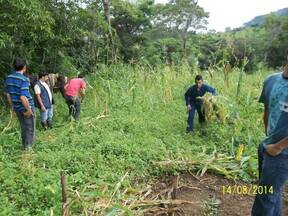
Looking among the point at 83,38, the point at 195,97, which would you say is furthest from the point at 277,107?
the point at 83,38

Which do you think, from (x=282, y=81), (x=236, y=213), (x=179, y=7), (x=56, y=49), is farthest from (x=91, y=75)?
(x=179, y=7)

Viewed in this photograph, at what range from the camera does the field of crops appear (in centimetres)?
406

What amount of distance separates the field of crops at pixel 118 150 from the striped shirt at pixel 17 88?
719 mm

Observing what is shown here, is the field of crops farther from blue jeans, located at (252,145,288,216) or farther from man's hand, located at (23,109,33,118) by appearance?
blue jeans, located at (252,145,288,216)

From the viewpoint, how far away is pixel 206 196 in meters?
4.59

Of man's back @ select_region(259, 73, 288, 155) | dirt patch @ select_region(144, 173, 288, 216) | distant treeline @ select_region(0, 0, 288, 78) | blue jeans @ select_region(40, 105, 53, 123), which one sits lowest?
dirt patch @ select_region(144, 173, 288, 216)

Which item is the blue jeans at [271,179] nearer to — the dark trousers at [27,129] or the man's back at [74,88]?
the dark trousers at [27,129]

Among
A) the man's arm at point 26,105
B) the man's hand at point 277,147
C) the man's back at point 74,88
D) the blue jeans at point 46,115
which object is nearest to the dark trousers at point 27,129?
the man's arm at point 26,105

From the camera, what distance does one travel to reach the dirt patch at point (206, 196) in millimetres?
4105

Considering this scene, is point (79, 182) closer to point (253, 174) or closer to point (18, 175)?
point (18, 175)

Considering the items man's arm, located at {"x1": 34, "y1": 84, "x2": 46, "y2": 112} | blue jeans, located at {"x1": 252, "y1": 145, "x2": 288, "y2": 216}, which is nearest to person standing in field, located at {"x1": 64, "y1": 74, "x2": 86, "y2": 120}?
man's arm, located at {"x1": 34, "y1": 84, "x2": 46, "y2": 112}

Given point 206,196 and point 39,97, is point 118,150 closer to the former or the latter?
point 206,196

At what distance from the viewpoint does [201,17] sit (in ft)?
81.4

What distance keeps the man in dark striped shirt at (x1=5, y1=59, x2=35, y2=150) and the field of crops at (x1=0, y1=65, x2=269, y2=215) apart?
11.4 inches
